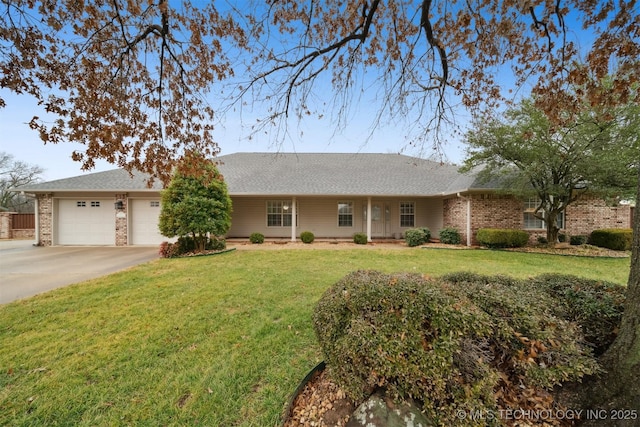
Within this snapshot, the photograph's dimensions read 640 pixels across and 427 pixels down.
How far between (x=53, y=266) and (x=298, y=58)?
9910mm

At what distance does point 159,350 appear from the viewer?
328cm

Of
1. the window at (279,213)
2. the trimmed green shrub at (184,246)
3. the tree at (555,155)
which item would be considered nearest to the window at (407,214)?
the tree at (555,155)

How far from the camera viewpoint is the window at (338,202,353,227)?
50.1 ft

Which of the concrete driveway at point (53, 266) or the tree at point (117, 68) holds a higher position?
the tree at point (117, 68)

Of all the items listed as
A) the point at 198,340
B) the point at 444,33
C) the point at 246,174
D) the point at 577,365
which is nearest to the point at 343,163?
the point at 246,174

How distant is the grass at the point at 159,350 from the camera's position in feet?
7.64


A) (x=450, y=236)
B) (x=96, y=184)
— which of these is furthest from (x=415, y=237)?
(x=96, y=184)

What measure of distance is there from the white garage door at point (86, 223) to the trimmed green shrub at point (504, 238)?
694 inches

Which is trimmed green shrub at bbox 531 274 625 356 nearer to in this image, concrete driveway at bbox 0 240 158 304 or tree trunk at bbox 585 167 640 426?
tree trunk at bbox 585 167 640 426

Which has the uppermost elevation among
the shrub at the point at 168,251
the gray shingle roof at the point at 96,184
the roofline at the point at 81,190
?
the gray shingle roof at the point at 96,184

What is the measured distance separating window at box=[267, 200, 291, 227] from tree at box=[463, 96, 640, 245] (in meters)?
9.28

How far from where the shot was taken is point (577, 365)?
1791 millimetres

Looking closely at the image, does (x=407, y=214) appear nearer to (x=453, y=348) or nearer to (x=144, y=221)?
(x=144, y=221)

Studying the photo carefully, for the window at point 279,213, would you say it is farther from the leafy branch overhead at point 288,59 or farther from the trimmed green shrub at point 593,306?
the trimmed green shrub at point 593,306
